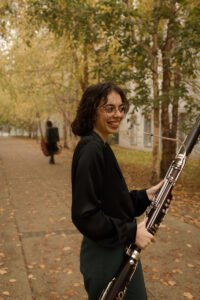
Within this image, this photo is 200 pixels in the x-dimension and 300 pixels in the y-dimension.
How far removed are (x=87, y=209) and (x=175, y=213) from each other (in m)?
6.04

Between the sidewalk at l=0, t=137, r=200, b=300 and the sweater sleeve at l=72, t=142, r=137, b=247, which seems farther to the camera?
the sidewalk at l=0, t=137, r=200, b=300

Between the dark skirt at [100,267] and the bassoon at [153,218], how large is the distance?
6 cm

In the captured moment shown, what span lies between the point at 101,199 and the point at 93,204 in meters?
0.16

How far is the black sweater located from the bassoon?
0.40 feet

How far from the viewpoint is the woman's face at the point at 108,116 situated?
89.2 inches

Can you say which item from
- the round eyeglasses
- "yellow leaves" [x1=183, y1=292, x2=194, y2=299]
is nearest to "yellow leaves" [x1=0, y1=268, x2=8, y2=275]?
"yellow leaves" [x1=183, y1=292, x2=194, y2=299]

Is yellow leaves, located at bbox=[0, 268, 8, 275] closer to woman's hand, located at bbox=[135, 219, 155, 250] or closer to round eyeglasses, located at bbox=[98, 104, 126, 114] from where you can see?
woman's hand, located at bbox=[135, 219, 155, 250]

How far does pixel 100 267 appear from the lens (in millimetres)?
2277

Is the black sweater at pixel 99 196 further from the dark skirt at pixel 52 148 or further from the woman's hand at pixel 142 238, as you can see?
the dark skirt at pixel 52 148

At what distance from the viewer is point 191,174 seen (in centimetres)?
1150

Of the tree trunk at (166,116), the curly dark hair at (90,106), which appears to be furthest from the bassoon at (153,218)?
the tree trunk at (166,116)

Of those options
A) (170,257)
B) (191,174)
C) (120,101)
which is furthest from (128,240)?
(191,174)

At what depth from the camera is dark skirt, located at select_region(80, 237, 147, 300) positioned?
227cm

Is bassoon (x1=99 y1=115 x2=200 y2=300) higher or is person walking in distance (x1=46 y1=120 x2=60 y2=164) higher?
bassoon (x1=99 y1=115 x2=200 y2=300)
